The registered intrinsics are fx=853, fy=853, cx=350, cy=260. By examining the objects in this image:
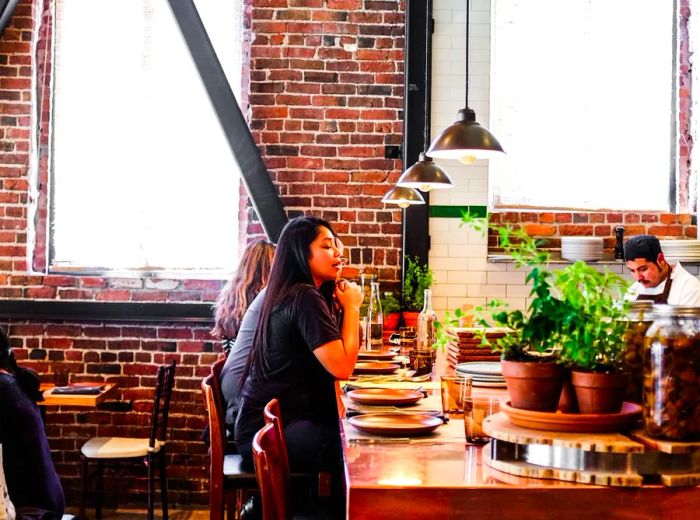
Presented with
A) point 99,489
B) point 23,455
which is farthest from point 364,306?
point 23,455

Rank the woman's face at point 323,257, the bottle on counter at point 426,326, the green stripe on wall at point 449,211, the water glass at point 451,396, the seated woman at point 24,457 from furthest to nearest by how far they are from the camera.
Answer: the green stripe on wall at point 449,211
the bottle on counter at point 426,326
the woman's face at point 323,257
the seated woman at point 24,457
the water glass at point 451,396

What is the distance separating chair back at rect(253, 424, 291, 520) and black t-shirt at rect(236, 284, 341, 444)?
1.11 meters

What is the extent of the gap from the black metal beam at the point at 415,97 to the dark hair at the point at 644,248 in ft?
4.44

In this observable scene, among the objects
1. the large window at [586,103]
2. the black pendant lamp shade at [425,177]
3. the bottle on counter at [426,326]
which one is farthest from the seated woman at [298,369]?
the large window at [586,103]

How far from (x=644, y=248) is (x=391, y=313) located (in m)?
1.58

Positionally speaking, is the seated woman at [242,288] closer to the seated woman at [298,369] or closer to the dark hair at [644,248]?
the seated woman at [298,369]

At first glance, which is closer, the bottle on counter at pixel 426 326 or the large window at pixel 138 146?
the bottle on counter at pixel 426 326

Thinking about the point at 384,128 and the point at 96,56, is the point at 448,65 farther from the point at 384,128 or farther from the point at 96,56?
the point at 96,56

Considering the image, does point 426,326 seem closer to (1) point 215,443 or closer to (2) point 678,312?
(1) point 215,443

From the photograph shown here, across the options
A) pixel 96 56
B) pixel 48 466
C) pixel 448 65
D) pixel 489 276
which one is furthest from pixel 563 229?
pixel 48 466

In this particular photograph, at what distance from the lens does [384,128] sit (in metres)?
5.63

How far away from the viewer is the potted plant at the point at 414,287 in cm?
538

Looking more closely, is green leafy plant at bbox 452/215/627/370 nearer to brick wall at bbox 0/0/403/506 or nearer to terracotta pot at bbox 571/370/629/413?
terracotta pot at bbox 571/370/629/413

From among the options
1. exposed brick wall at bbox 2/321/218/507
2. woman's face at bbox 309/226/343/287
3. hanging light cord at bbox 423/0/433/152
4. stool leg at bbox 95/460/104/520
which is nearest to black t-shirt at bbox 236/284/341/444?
woman's face at bbox 309/226/343/287
